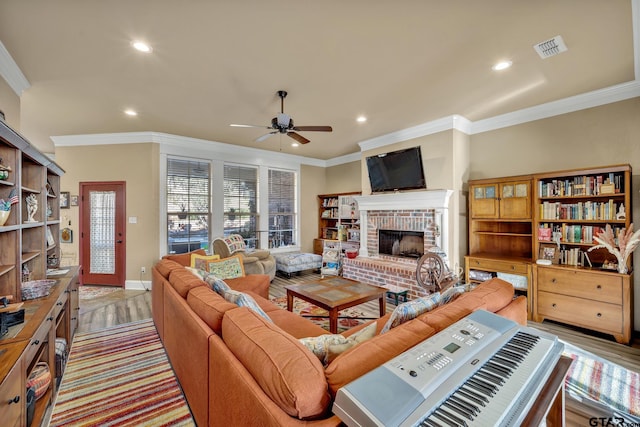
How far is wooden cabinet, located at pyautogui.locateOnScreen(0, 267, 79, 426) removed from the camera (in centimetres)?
112

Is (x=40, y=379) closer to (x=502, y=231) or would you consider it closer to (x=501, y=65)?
(x=501, y=65)

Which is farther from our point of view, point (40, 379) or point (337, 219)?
point (337, 219)

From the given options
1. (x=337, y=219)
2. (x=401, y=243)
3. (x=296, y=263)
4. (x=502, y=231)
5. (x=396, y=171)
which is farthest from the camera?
(x=337, y=219)

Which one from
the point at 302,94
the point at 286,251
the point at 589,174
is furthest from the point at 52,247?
the point at 589,174

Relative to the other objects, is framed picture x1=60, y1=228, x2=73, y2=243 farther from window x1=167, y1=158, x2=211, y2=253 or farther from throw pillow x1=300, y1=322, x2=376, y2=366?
throw pillow x1=300, y1=322, x2=376, y2=366

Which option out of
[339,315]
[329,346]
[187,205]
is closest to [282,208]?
[187,205]

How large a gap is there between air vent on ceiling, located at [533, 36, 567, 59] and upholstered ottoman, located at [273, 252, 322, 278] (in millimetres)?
4571

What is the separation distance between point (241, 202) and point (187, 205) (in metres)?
1.07

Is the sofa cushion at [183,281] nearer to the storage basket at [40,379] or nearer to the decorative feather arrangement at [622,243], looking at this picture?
the storage basket at [40,379]

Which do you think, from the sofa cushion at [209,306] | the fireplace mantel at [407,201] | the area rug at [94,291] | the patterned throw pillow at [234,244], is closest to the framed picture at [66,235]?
the area rug at [94,291]

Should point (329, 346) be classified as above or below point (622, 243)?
below

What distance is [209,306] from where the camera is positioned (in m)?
1.58

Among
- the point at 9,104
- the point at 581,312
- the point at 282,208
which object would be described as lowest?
the point at 581,312

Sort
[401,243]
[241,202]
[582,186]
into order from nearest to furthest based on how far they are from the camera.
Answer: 1. [582,186]
2. [401,243]
3. [241,202]
